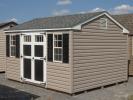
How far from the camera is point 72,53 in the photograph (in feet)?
39.6

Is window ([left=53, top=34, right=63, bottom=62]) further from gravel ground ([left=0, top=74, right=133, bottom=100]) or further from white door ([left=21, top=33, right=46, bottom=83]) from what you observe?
gravel ground ([left=0, top=74, right=133, bottom=100])

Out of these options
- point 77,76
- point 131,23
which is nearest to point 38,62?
point 77,76

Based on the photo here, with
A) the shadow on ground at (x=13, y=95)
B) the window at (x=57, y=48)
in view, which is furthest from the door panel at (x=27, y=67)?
the window at (x=57, y=48)

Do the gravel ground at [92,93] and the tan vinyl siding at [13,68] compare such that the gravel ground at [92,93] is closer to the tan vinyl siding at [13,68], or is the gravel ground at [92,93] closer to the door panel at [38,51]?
the tan vinyl siding at [13,68]

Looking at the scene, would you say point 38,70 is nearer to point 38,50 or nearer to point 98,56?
point 38,50

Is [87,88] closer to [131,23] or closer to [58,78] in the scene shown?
[58,78]

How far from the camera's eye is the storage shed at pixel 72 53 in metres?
12.3

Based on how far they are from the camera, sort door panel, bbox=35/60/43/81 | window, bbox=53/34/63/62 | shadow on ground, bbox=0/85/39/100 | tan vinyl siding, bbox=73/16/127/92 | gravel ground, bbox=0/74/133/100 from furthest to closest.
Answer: door panel, bbox=35/60/43/81 → window, bbox=53/34/63/62 → tan vinyl siding, bbox=73/16/127/92 → gravel ground, bbox=0/74/133/100 → shadow on ground, bbox=0/85/39/100

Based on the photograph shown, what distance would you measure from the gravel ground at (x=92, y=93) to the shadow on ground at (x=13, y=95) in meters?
0.32

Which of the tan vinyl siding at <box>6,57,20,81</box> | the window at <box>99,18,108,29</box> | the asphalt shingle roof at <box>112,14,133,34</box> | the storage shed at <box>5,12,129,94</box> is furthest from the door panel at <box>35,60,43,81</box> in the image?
the asphalt shingle roof at <box>112,14,133,34</box>

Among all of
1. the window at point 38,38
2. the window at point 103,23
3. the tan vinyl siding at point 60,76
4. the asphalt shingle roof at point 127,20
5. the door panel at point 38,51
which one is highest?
the asphalt shingle roof at point 127,20

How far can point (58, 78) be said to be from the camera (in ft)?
41.6

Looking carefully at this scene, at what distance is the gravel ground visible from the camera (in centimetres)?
1174

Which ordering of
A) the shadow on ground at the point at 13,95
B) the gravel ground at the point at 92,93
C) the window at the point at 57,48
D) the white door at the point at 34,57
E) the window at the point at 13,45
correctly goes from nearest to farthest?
the shadow on ground at the point at 13,95 → the gravel ground at the point at 92,93 → the window at the point at 57,48 → the white door at the point at 34,57 → the window at the point at 13,45
